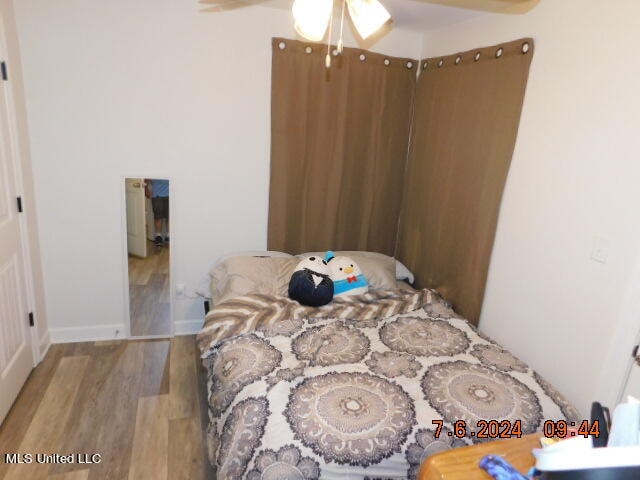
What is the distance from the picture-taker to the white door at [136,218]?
281cm

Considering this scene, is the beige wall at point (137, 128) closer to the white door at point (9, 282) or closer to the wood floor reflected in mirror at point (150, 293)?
the wood floor reflected in mirror at point (150, 293)

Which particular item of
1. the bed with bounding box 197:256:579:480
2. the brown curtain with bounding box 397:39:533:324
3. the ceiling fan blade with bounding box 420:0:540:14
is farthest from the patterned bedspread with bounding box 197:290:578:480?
the ceiling fan blade with bounding box 420:0:540:14

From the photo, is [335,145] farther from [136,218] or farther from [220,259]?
[136,218]

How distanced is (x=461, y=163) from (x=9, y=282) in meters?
2.68

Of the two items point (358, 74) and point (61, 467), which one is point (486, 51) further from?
point (61, 467)

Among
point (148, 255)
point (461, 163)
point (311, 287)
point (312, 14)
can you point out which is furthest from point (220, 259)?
point (312, 14)

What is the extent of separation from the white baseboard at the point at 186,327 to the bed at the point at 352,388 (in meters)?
0.80

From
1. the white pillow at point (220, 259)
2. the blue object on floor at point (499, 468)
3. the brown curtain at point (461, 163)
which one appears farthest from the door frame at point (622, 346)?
the white pillow at point (220, 259)

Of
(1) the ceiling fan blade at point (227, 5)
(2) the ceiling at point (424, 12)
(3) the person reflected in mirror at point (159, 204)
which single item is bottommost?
(3) the person reflected in mirror at point (159, 204)

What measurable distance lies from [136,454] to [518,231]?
2220mm

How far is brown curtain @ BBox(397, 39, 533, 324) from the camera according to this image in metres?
2.30

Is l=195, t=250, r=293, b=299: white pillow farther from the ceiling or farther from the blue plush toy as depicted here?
the ceiling

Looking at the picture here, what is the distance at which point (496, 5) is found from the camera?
2.27 metres

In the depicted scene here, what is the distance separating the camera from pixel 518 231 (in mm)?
2240
